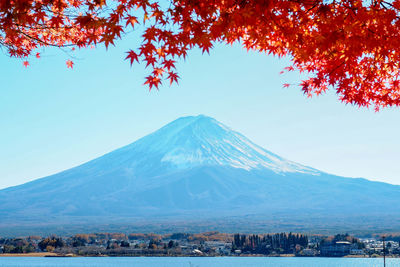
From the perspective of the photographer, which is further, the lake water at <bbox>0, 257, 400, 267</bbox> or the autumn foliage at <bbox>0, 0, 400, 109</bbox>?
the lake water at <bbox>0, 257, 400, 267</bbox>

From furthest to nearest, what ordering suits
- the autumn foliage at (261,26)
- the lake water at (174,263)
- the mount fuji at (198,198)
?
the mount fuji at (198,198)
the lake water at (174,263)
the autumn foliage at (261,26)

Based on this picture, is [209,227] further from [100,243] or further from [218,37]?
[218,37]

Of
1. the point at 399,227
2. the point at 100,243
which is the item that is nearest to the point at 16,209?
the point at 100,243

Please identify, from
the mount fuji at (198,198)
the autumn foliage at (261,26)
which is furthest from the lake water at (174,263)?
the mount fuji at (198,198)

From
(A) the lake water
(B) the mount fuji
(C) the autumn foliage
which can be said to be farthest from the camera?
(B) the mount fuji

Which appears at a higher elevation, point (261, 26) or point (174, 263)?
point (261, 26)

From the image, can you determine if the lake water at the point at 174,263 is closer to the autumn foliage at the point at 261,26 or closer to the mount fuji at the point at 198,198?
the autumn foliage at the point at 261,26

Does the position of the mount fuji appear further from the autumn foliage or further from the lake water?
the autumn foliage

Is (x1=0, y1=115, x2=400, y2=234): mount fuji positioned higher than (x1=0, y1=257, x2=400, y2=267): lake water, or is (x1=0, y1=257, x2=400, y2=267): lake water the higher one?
(x1=0, y1=115, x2=400, y2=234): mount fuji

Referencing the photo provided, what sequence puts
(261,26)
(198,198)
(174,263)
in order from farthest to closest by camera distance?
(198,198) < (174,263) < (261,26)

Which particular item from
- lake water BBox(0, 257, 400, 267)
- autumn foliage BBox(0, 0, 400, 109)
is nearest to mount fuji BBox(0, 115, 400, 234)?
lake water BBox(0, 257, 400, 267)

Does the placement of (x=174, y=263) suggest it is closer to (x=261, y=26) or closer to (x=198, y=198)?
(x=261, y=26)

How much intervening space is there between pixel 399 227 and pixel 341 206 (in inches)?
1898

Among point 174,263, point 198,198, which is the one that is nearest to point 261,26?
point 174,263
